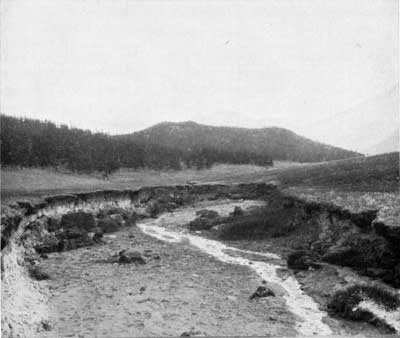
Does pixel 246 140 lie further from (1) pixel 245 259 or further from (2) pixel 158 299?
(2) pixel 158 299

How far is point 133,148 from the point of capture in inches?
3634

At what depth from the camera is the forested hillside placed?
66125 millimetres

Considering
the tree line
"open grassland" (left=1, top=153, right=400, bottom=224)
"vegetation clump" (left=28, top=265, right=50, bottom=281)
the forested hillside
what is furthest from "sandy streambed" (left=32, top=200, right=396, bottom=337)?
the forested hillside

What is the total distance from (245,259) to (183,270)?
484 centimetres

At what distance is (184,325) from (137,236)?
62.6 feet

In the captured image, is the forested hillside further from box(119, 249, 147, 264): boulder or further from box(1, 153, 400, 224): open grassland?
box(119, 249, 147, 264): boulder

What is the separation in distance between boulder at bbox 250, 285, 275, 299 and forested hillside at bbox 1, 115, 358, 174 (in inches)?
1881

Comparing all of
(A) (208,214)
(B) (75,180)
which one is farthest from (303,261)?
(B) (75,180)

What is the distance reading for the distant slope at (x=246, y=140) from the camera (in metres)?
136

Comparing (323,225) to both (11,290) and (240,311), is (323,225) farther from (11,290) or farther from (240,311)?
(11,290)

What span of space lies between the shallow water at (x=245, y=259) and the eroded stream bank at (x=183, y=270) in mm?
80

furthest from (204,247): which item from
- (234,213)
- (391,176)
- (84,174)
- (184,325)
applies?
(84,174)

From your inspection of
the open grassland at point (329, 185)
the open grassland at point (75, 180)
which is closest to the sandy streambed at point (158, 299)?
the open grassland at point (329, 185)

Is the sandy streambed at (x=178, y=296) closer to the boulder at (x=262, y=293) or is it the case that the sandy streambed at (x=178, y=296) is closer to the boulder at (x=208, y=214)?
the boulder at (x=262, y=293)
